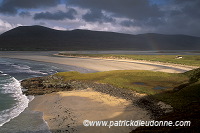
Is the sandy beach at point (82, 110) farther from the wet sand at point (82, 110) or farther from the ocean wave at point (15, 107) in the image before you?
the ocean wave at point (15, 107)

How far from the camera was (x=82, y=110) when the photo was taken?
1605cm

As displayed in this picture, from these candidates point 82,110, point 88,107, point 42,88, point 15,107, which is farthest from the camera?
point 42,88

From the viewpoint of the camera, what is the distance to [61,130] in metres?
12.4

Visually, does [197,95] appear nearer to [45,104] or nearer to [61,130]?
[61,130]

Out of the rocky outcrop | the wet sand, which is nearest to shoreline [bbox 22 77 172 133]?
the wet sand

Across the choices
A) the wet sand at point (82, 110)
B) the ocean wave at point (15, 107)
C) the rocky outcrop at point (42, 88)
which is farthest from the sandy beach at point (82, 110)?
the rocky outcrop at point (42, 88)

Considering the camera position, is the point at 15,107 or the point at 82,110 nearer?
the point at 82,110

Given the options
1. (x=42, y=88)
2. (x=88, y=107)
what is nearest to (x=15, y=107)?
(x=88, y=107)

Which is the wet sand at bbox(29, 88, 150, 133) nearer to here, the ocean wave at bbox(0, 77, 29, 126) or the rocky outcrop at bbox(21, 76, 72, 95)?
the ocean wave at bbox(0, 77, 29, 126)

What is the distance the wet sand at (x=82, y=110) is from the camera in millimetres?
12773

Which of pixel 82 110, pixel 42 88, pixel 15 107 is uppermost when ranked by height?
pixel 42 88

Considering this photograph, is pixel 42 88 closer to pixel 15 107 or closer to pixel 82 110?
pixel 15 107

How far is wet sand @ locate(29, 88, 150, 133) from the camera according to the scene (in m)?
12.8

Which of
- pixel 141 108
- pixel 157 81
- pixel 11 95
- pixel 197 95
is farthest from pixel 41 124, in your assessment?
pixel 157 81
